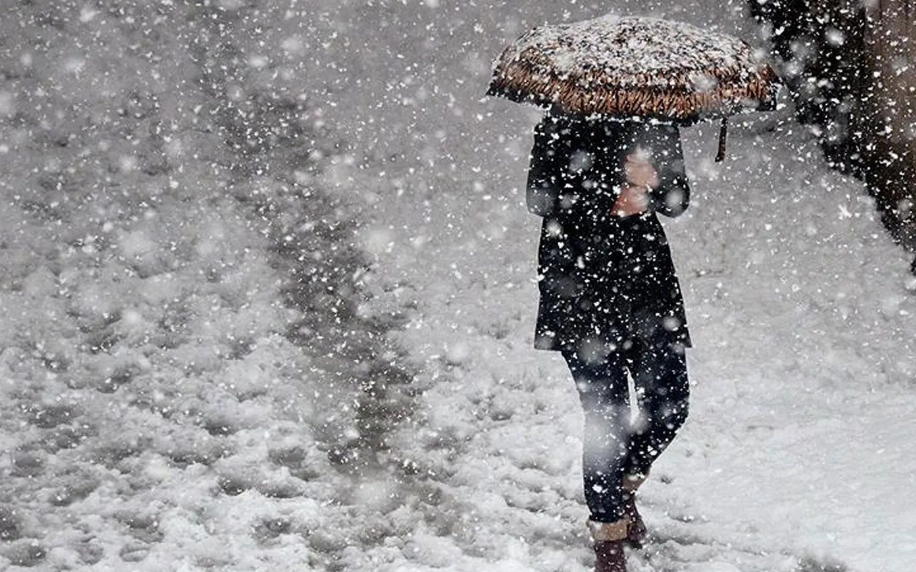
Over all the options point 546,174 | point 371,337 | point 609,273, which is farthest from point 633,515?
point 371,337

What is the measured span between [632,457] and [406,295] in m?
3.30

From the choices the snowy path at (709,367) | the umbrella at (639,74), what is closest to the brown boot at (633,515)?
the snowy path at (709,367)

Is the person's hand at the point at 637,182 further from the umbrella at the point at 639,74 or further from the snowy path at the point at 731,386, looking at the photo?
the snowy path at the point at 731,386

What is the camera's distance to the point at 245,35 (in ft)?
40.9

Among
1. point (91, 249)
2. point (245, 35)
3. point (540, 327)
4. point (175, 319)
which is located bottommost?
point (540, 327)

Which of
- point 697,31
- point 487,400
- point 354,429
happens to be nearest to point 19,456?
point 354,429

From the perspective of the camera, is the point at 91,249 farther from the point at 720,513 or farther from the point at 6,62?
the point at 720,513

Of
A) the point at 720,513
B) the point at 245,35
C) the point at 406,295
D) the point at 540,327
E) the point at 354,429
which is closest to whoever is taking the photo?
the point at 540,327

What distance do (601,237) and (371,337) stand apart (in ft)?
10.2

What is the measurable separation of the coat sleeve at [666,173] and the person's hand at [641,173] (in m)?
0.02

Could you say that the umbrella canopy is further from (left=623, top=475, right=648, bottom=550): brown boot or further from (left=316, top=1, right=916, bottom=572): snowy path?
(left=316, top=1, right=916, bottom=572): snowy path

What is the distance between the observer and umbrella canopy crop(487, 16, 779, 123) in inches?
157

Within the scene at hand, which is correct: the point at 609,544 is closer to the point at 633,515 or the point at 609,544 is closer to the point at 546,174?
the point at 633,515

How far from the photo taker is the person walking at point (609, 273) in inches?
167
